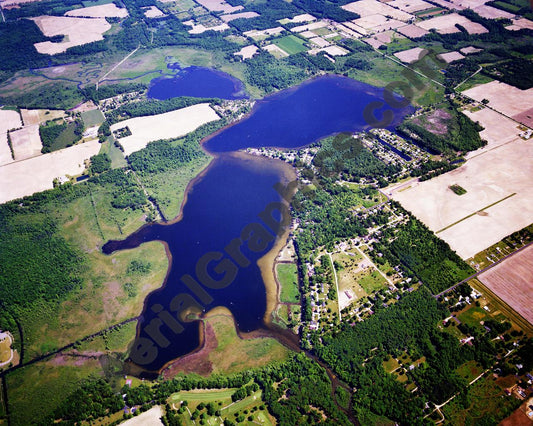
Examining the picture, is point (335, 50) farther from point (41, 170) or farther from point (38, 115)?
point (41, 170)

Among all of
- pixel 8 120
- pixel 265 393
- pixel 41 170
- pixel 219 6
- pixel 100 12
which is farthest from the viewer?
pixel 219 6

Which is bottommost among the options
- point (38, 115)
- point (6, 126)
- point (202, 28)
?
point (6, 126)

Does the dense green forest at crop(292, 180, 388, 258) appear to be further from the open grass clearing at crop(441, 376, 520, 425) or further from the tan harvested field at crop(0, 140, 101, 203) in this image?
the tan harvested field at crop(0, 140, 101, 203)

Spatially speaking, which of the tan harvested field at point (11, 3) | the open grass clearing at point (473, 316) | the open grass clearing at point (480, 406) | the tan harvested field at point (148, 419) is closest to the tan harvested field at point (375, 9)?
the open grass clearing at point (473, 316)

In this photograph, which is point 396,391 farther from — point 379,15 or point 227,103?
point 379,15

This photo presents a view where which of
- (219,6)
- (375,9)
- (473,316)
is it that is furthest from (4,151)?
(375,9)

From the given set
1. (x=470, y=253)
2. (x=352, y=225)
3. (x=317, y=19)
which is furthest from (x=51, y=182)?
(x=317, y=19)

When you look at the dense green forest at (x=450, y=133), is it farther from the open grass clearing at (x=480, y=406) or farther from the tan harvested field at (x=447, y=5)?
the tan harvested field at (x=447, y=5)
